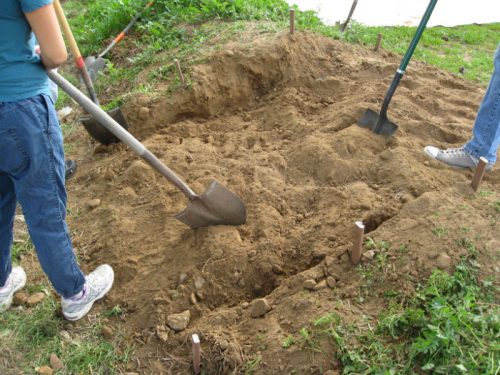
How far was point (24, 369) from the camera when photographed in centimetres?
237

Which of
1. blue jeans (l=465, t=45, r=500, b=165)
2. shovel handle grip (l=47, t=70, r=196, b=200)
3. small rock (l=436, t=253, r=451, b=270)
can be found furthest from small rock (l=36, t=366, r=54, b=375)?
blue jeans (l=465, t=45, r=500, b=165)

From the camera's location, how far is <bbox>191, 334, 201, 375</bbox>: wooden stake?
215cm

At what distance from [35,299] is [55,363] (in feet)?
1.70

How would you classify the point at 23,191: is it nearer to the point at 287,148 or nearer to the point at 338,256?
the point at 338,256

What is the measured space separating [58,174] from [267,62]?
2.80m

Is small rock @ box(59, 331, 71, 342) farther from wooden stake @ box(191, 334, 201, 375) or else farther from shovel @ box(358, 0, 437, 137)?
shovel @ box(358, 0, 437, 137)

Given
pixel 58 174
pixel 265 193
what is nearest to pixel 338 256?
pixel 265 193

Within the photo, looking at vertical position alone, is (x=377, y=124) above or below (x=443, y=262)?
above

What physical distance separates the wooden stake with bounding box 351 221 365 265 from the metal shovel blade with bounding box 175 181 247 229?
2.67 ft

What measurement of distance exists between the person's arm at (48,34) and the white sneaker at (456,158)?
2544 millimetres

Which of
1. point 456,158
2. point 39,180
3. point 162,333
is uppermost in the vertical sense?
point 456,158

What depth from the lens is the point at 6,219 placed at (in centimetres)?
243

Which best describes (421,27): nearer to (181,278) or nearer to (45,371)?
(181,278)

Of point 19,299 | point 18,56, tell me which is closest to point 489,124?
point 18,56
